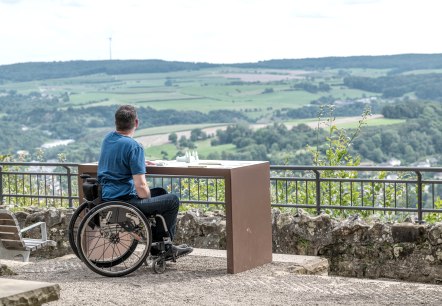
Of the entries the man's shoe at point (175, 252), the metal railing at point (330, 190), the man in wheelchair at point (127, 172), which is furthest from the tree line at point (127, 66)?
the man in wheelchair at point (127, 172)

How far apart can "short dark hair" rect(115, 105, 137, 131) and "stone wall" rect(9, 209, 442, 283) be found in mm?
3345

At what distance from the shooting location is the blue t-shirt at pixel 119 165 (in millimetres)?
10336

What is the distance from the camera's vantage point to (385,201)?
14.8 metres

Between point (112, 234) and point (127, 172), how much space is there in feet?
2.19

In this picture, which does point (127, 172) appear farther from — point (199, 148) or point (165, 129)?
point (165, 129)

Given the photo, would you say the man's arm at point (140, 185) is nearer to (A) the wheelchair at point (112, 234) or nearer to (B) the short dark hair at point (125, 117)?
(A) the wheelchair at point (112, 234)

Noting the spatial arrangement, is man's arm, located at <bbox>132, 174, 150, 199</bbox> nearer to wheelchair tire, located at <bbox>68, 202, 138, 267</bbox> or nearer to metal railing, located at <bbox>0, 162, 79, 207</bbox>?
wheelchair tire, located at <bbox>68, 202, 138, 267</bbox>

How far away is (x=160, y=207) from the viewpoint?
34.4 feet

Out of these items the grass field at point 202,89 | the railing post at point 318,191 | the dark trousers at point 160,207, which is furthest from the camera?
the grass field at point 202,89

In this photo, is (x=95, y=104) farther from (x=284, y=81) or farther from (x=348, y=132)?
(x=348, y=132)

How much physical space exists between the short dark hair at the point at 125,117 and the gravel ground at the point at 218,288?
1535 millimetres

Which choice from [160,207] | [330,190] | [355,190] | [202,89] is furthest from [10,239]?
[202,89]

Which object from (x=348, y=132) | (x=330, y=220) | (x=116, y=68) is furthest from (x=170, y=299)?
(x=116, y=68)

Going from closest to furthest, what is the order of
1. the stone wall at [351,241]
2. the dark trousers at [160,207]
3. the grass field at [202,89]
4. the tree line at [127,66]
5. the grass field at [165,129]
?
the dark trousers at [160,207]
the stone wall at [351,241]
the grass field at [165,129]
the grass field at [202,89]
the tree line at [127,66]
